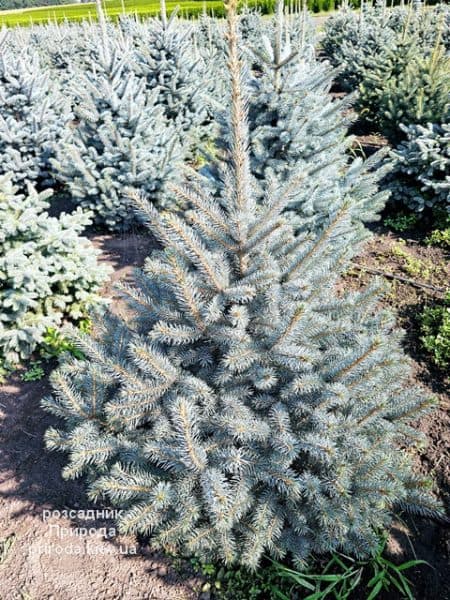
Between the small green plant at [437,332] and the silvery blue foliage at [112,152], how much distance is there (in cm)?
374

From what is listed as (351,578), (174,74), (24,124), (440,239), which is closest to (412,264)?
(440,239)

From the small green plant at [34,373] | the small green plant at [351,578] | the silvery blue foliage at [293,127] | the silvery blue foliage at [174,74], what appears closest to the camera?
the small green plant at [351,578]

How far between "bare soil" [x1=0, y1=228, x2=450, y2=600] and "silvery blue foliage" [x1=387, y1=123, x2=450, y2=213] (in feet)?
8.55

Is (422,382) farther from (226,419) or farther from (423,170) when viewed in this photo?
(423,170)

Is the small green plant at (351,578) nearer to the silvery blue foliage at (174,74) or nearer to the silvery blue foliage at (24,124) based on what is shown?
the silvery blue foliage at (24,124)

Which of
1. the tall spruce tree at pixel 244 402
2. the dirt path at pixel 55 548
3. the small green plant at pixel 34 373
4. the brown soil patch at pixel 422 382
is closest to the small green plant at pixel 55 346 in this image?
the small green plant at pixel 34 373

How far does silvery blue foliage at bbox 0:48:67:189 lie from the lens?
Answer: 6535mm

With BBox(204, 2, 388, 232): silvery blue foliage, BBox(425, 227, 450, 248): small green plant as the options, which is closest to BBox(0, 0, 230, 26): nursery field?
BBox(204, 2, 388, 232): silvery blue foliage

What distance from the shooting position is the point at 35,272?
3.85 meters

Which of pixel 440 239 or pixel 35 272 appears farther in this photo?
pixel 440 239

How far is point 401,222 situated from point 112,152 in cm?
411

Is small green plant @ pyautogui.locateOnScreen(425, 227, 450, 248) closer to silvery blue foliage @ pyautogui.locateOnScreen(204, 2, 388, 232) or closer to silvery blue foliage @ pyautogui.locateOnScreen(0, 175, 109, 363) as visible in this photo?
silvery blue foliage @ pyautogui.locateOnScreen(204, 2, 388, 232)

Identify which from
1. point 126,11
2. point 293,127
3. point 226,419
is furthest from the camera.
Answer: point 126,11

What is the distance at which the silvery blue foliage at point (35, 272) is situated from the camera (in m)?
3.78
